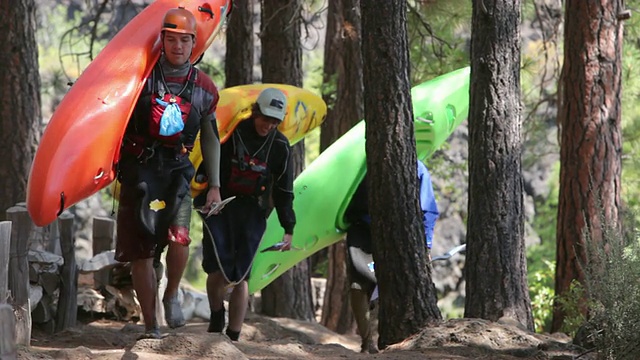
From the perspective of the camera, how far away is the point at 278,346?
7.27 metres

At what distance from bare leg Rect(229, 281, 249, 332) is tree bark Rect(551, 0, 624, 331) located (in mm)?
4089

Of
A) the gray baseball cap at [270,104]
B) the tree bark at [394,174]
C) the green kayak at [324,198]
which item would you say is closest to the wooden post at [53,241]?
the green kayak at [324,198]

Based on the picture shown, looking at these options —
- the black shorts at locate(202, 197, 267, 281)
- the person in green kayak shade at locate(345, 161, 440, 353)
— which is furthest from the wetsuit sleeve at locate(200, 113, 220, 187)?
the person in green kayak shade at locate(345, 161, 440, 353)

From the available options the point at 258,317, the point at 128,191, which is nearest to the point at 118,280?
the point at 258,317

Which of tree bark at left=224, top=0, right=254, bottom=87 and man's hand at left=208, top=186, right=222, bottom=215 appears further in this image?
tree bark at left=224, top=0, right=254, bottom=87

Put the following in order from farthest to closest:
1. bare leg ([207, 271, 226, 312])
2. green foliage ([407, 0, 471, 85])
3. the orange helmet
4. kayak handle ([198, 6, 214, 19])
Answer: green foliage ([407, 0, 471, 85]) → kayak handle ([198, 6, 214, 19]) → bare leg ([207, 271, 226, 312]) → the orange helmet

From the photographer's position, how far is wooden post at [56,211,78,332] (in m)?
8.52

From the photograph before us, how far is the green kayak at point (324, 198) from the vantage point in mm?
8891

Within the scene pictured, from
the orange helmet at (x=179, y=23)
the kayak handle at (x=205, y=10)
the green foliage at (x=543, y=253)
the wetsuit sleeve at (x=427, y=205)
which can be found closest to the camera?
the orange helmet at (x=179, y=23)

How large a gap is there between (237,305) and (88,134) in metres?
1.93

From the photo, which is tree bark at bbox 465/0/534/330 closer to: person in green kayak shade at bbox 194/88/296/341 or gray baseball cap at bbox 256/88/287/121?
person in green kayak shade at bbox 194/88/296/341

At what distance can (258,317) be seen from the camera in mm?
10352

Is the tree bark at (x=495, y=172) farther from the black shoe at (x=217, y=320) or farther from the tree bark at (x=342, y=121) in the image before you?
the tree bark at (x=342, y=121)

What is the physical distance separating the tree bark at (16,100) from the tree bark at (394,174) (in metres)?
4.22
